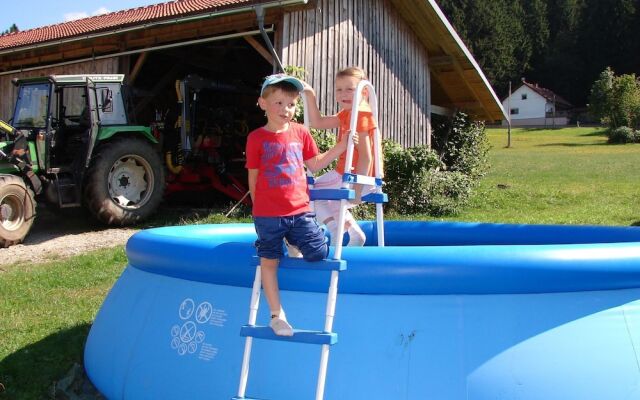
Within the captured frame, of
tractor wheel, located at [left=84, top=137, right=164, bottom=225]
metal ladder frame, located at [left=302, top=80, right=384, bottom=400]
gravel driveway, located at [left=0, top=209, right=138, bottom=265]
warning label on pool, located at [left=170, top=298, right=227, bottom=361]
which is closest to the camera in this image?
metal ladder frame, located at [left=302, top=80, right=384, bottom=400]

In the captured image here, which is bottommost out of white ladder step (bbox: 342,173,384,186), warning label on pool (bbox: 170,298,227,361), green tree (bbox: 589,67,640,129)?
warning label on pool (bbox: 170,298,227,361)

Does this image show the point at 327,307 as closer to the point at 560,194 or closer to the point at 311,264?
the point at 311,264

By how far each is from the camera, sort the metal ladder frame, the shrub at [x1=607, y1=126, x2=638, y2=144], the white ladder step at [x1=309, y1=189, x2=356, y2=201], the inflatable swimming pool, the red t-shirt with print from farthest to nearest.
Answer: the shrub at [x1=607, y1=126, x2=638, y2=144], the white ladder step at [x1=309, y1=189, x2=356, y2=201], the red t-shirt with print, the inflatable swimming pool, the metal ladder frame

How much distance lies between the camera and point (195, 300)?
147 inches

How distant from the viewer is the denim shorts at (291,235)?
326cm

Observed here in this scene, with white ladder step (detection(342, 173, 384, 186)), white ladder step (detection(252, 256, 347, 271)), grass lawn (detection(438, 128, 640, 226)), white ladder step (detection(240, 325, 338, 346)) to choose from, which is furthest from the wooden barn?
white ladder step (detection(240, 325, 338, 346))

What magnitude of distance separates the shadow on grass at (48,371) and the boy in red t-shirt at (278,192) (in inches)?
68.0

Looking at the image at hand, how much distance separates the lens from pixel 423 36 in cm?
1441

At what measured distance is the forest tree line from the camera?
7469 centimetres

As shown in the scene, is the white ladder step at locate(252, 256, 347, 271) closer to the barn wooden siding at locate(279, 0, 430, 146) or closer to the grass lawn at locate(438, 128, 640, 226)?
the barn wooden siding at locate(279, 0, 430, 146)

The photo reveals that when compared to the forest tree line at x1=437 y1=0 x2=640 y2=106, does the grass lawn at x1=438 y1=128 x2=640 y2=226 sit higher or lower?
lower

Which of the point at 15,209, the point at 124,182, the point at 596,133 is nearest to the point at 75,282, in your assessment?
the point at 15,209

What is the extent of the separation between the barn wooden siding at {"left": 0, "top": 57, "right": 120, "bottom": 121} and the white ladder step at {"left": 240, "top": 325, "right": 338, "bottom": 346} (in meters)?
10.8

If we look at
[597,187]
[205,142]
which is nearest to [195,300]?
[205,142]
